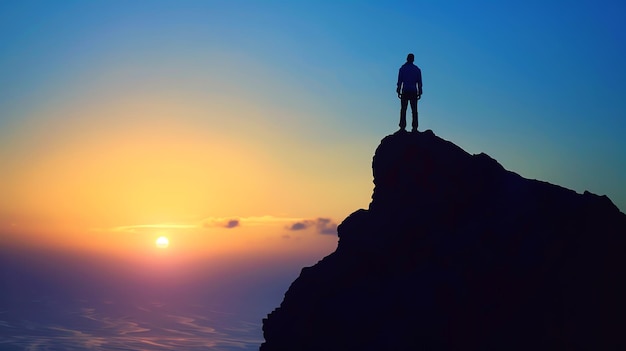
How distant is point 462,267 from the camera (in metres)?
24.9

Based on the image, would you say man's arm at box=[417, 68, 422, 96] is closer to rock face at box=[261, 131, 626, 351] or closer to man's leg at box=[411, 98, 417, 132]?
man's leg at box=[411, 98, 417, 132]

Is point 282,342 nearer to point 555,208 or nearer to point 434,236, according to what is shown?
point 434,236

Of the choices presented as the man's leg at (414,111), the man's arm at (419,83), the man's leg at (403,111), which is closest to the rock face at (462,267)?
the man's leg at (414,111)

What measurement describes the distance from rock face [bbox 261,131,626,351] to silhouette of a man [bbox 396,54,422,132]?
232cm

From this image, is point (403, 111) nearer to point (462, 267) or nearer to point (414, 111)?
point (414, 111)

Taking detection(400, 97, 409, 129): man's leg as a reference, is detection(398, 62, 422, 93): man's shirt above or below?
above

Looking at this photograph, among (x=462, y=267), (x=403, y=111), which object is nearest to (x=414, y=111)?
(x=403, y=111)

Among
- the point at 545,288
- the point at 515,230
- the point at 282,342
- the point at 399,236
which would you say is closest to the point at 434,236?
the point at 399,236

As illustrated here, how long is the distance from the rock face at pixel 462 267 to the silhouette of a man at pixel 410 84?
232 cm

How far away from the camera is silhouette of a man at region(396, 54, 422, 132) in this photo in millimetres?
30922

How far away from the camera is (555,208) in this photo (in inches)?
1011

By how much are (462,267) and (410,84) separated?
10.7 m

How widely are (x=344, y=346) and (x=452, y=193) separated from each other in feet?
28.9

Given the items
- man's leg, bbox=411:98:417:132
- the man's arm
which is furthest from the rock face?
the man's arm
